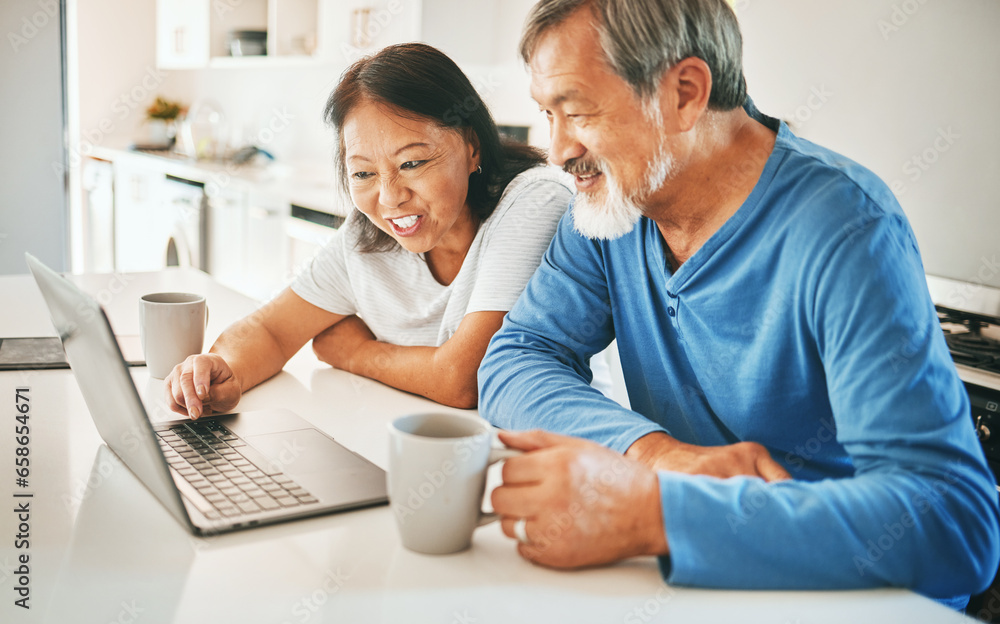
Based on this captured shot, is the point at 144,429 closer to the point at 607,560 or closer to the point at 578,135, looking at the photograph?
the point at 607,560

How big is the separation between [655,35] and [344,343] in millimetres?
706

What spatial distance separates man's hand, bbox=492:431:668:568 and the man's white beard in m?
0.42

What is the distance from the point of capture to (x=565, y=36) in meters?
0.97

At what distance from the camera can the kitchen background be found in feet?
6.63

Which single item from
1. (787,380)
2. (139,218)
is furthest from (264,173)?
(787,380)

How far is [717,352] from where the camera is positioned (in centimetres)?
102

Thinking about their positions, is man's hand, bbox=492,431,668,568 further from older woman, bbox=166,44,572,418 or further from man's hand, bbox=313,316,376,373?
man's hand, bbox=313,316,376,373

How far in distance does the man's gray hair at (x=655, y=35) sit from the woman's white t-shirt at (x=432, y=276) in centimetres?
36

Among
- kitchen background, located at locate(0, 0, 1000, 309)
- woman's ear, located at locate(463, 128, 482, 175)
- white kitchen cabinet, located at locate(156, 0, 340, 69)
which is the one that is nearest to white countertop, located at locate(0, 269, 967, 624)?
woman's ear, located at locate(463, 128, 482, 175)

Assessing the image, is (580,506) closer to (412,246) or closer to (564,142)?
(564,142)

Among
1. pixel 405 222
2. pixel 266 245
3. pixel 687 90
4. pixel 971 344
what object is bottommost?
pixel 266 245

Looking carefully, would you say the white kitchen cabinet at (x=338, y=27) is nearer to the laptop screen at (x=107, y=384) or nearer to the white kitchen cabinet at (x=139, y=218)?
the white kitchen cabinet at (x=139, y=218)

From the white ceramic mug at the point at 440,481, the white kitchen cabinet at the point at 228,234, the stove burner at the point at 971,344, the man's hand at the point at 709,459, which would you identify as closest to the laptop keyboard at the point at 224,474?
the white ceramic mug at the point at 440,481

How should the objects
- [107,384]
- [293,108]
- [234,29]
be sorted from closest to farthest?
[107,384] → [234,29] → [293,108]
